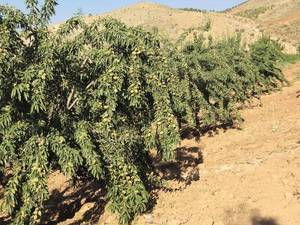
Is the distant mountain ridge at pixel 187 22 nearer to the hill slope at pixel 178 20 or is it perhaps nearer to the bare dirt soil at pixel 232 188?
the hill slope at pixel 178 20

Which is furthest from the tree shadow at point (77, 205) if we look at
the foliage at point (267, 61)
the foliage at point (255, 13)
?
the foliage at point (255, 13)

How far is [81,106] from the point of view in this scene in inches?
340

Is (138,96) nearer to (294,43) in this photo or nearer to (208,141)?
(208,141)

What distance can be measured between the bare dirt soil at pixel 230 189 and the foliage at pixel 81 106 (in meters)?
0.81

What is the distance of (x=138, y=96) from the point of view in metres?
8.01

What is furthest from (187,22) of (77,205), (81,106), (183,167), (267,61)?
(81,106)

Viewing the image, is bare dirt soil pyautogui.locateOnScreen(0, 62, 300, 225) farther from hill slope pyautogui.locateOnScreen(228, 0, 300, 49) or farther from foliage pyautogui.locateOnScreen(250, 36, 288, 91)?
hill slope pyautogui.locateOnScreen(228, 0, 300, 49)

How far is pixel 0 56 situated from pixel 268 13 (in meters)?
61.7

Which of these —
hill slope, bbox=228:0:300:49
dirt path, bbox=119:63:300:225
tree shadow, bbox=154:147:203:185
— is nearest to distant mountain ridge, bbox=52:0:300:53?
hill slope, bbox=228:0:300:49

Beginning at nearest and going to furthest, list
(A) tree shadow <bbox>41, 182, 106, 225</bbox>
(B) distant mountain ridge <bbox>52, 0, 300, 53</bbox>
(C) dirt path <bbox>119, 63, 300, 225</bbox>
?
(C) dirt path <bbox>119, 63, 300, 225</bbox> < (A) tree shadow <bbox>41, 182, 106, 225</bbox> < (B) distant mountain ridge <bbox>52, 0, 300, 53</bbox>

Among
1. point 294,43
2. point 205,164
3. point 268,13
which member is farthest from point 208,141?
point 268,13

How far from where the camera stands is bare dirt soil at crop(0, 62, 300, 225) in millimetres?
8102

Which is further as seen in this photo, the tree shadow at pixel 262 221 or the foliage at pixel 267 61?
the foliage at pixel 267 61

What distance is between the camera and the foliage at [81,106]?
7664 mm
